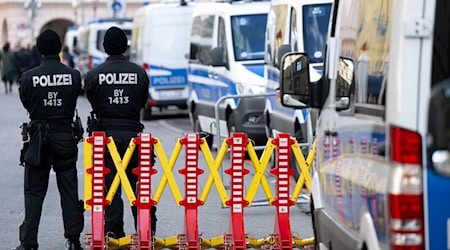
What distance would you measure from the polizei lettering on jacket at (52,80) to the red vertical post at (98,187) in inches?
30.4

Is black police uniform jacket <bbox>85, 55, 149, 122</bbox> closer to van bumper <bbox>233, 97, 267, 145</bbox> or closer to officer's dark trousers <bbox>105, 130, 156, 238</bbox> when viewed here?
officer's dark trousers <bbox>105, 130, 156, 238</bbox>

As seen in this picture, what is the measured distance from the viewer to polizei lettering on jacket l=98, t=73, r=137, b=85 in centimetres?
1113

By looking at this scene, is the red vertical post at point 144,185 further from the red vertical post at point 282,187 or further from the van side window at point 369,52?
Result: the van side window at point 369,52

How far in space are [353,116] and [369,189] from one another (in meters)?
0.74

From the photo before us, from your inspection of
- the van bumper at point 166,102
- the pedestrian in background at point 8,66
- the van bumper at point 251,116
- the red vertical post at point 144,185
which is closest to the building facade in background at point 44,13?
the pedestrian in background at point 8,66

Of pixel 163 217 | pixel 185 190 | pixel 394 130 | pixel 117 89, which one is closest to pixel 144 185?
pixel 185 190

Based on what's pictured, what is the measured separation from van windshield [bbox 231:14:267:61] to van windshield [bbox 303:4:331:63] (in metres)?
3.70

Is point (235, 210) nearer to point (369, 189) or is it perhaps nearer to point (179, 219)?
point (179, 219)

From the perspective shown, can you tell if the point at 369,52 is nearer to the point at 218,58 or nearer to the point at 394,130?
the point at 394,130

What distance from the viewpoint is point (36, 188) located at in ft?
36.3

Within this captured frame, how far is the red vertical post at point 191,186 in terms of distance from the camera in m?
10.4

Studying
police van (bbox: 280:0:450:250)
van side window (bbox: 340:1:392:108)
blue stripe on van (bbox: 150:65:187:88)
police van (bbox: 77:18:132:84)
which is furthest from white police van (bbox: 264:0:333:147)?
police van (bbox: 77:18:132:84)

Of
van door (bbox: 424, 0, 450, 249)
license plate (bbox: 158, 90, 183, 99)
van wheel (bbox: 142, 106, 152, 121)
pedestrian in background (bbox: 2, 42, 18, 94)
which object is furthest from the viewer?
pedestrian in background (bbox: 2, 42, 18, 94)

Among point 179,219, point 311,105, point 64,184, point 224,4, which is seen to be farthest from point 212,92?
point 311,105
